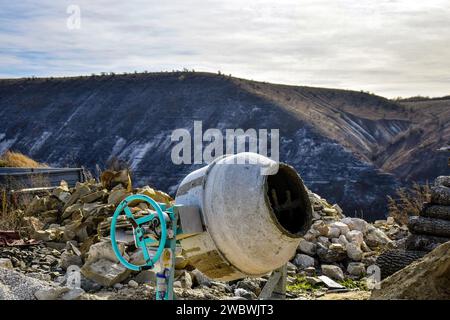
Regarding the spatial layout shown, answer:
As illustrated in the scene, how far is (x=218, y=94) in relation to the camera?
36.0m

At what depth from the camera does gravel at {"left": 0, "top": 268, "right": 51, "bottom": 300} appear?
20.7ft

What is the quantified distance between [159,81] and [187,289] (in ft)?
110

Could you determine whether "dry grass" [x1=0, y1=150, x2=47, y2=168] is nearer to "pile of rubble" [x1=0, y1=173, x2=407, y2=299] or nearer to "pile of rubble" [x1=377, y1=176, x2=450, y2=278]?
"pile of rubble" [x1=0, y1=173, x2=407, y2=299]

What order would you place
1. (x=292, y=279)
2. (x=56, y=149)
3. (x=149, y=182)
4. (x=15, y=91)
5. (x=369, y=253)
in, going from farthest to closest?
(x=15, y=91), (x=56, y=149), (x=149, y=182), (x=369, y=253), (x=292, y=279)

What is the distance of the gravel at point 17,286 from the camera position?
6.30 metres

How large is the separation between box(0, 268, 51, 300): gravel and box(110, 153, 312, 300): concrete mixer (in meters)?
1.70

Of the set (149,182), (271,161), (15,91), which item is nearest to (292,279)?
(271,161)

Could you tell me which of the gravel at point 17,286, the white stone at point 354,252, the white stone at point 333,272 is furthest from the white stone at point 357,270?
the gravel at point 17,286

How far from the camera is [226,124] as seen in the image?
32.7 m

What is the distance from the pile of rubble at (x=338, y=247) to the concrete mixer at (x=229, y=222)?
298cm

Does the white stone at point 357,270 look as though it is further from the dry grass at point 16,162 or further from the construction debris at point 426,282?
the dry grass at point 16,162

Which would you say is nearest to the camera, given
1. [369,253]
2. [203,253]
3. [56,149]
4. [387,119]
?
[203,253]
